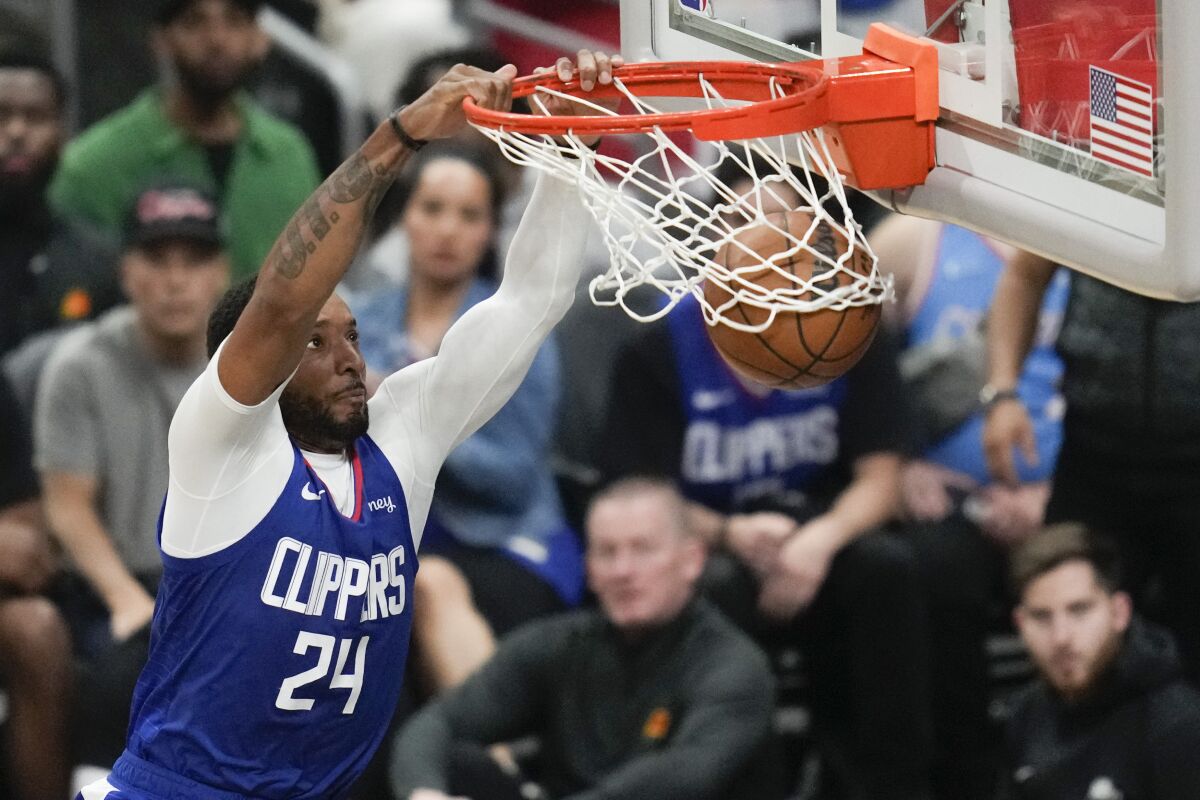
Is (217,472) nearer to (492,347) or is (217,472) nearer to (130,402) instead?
(492,347)

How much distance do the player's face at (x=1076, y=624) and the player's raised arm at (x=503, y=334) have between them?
6.43 feet

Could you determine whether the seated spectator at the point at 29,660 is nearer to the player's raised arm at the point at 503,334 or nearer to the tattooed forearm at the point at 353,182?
the player's raised arm at the point at 503,334

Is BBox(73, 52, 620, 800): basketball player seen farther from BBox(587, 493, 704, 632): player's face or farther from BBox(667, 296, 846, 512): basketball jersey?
BBox(667, 296, 846, 512): basketball jersey

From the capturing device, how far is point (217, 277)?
5570 millimetres

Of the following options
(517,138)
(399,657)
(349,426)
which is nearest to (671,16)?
(517,138)

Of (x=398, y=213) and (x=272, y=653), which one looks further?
(x=398, y=213)

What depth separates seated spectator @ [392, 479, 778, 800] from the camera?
16.6ft

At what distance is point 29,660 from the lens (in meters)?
5.28

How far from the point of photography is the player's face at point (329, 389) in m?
3.68

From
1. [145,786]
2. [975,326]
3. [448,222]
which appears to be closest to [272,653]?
[145,786]

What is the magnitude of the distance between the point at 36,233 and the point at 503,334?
267 centimetres

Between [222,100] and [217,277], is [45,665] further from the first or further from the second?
[222,100]

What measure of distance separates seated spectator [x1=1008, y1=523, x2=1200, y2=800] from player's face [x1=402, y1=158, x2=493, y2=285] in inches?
71.3

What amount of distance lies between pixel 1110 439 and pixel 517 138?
2306mm
